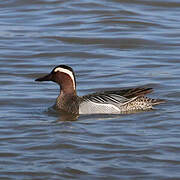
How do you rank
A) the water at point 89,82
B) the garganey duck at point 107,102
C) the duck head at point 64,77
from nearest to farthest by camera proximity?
the water at point 89,82 < the garganey duck at point 107,102 < the duck head at point 64,77

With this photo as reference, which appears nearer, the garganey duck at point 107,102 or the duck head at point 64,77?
the garganey duck at point 107,102

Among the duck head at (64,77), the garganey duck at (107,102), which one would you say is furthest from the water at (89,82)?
the duck head at (64,77)

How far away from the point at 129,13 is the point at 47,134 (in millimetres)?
9004

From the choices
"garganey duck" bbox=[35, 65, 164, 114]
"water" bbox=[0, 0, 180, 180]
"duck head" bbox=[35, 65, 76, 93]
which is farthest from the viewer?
"duck head" bbox=[35, 65, 76, 93]

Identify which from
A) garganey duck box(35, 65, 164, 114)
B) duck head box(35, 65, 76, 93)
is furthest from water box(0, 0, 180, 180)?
duck head box(35, 65, 76, 93)

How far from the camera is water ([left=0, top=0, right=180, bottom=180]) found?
8.61m

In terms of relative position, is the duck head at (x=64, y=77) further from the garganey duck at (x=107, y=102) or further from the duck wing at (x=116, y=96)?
the duck wing at (x=116, y=96)

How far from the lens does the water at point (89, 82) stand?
8609 mm

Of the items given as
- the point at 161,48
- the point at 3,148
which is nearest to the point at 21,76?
the point at 161,48

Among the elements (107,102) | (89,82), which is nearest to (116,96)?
(107,102)

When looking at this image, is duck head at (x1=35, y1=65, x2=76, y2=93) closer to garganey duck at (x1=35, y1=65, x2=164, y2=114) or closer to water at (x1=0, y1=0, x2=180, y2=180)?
garganey duck at (x1=35, y1=65, x2=164, y2=114)

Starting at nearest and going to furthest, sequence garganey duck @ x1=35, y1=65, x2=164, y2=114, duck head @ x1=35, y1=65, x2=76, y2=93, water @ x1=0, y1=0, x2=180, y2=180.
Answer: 1. water @ x1=0, y1=0, x2=180, y2=180
2. garganey duck @ x1=35, y1=65, x2=164, y2=114
3. duck head @ x1=35, y1=65, x2=76, y2=93

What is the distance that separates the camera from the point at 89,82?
513 inches

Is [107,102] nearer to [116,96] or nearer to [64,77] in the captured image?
[116,96]
